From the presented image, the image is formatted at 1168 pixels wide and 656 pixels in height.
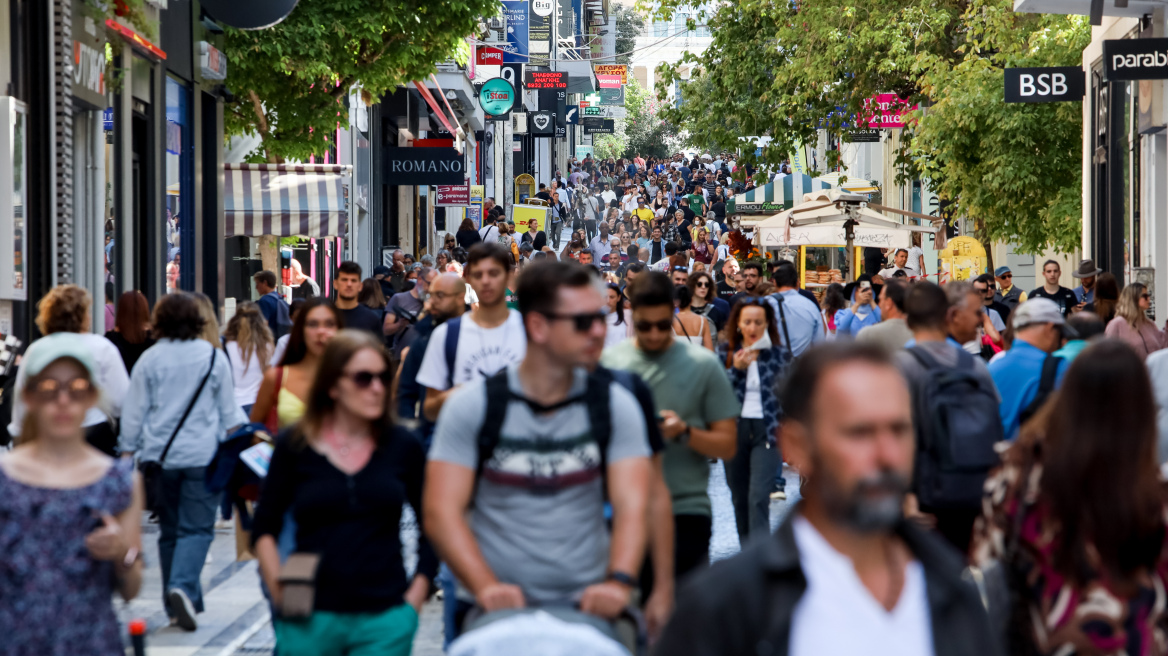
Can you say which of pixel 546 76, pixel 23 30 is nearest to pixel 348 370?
pixel 23 30

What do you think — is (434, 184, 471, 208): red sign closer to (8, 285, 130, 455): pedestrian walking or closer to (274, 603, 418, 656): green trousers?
(8, 285, 130, 455): pedestrian walking

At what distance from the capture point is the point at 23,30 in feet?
36.9

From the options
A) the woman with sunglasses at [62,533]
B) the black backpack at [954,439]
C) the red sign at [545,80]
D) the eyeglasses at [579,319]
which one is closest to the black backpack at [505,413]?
the eyeglasses at [579,319]

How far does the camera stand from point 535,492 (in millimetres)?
3848

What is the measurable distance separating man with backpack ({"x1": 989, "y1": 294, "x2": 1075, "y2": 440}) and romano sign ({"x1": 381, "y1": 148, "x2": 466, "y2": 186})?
23024 mm

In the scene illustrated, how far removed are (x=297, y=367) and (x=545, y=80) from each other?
152 feet

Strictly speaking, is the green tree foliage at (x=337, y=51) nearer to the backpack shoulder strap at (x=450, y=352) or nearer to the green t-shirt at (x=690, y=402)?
the backpack shoulder strap at (x=450, y=352)

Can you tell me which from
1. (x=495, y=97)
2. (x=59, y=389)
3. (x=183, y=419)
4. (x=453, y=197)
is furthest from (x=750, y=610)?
(x=495, y=97)

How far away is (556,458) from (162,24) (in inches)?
497

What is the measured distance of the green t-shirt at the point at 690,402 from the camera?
5668 mm

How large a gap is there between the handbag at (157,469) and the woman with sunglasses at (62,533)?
3.41 m

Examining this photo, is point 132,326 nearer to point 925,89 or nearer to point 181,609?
point 181,609

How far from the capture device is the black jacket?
2.25 meters

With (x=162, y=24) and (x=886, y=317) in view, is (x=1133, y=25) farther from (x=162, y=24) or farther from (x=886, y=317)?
(x=162, y=24)
